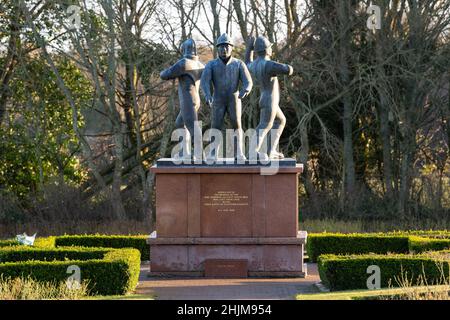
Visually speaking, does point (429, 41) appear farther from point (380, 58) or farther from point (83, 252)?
point (83, 252)

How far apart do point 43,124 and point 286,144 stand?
7008 millimetres

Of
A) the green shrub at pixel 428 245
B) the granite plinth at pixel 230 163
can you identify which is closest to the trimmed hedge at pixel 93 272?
the granite plinth at pixel 230 163

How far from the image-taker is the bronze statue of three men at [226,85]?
16047mm

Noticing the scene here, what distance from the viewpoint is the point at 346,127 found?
1077 inches

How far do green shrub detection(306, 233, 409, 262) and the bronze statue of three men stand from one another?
2406 millimetres

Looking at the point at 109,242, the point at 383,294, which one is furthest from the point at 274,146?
the point at 383,294

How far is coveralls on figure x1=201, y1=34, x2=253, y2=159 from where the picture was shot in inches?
629

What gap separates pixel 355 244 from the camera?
17.8 metres

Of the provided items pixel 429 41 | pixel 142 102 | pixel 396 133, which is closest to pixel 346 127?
pixel 396 133

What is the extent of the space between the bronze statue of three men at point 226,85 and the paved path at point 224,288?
212cm

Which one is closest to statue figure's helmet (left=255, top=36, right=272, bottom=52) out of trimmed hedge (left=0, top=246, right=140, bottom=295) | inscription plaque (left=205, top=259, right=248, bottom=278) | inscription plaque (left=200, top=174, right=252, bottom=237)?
inscription plaque (left=200, top=174, right=252, bottom=237)

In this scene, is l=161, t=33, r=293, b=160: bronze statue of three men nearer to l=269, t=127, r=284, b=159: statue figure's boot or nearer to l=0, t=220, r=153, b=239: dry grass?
l=269, t=127, r=284, b=159: statue figure's boot

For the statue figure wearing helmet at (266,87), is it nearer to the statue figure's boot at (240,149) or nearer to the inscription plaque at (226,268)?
the statue figure's boot at (240,149)

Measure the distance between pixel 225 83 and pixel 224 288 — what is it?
144 inches
